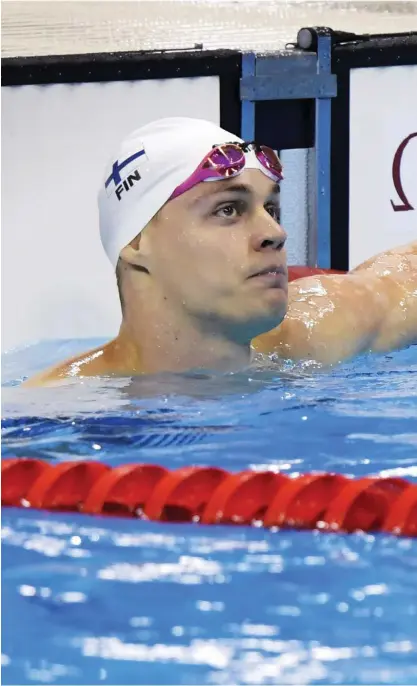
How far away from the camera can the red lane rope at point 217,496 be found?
1.65 meters

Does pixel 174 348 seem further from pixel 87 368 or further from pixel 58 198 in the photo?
pixel 58 198

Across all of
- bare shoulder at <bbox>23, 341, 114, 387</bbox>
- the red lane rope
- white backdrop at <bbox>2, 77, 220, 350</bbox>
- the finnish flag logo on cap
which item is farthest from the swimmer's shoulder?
white backdrop at <bbox>2, 77, 220, 350</bbox>

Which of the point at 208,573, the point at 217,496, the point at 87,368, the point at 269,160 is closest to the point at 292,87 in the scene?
the point at 269,160

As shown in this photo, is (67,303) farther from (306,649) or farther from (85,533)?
(306,649)

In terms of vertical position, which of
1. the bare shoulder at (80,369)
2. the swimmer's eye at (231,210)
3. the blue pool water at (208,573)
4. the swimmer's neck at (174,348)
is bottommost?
the blue pool water at (208,573)

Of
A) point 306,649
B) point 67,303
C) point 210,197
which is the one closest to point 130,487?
point 306,649

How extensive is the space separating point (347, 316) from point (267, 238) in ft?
1.64

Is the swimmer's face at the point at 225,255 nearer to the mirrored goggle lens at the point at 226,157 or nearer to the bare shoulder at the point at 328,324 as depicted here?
the mirrored goggle lens at the point at 226,157

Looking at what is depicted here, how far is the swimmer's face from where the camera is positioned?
2.28m

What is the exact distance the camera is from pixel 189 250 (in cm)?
232

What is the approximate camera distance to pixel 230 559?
149 cm

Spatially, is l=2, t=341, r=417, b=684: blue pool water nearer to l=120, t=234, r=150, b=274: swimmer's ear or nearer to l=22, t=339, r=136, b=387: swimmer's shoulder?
l=22, t=339, r=136, b=387: swimmer's shoulder

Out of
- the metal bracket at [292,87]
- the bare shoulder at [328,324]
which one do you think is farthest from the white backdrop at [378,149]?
the bare shoulder at [328,324]

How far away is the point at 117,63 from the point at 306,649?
274cm
